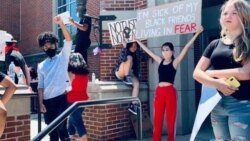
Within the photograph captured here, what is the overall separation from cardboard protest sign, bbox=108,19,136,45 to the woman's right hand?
321 centimetres

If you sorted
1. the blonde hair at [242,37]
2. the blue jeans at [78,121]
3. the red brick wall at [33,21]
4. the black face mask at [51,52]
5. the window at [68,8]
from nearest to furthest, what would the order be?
the blonde hair at [242,37] → the blue jeans at [78,121] → the black face mask at [51,52] → the window at [68,8] → the red brick wall at [33,21]

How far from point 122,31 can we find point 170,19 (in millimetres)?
1041

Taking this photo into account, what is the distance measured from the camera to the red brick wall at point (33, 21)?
14814 mm

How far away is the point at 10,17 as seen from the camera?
1717cm

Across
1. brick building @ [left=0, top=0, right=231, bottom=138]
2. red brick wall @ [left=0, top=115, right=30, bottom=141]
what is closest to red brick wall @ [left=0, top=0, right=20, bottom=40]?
brick building @ [left=0, top=0, right=231, bottom=138]

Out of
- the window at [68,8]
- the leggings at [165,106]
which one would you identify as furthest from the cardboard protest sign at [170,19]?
the window at [68,8]

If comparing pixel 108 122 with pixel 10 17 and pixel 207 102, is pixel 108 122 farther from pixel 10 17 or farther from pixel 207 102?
pixel 10 17

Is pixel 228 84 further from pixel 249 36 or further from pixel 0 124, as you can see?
pixel 0 124

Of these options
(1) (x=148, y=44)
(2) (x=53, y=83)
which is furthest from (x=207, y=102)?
(1) (x=148, y=44)

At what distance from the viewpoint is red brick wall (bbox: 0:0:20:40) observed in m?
17.0

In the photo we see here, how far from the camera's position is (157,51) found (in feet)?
20.9

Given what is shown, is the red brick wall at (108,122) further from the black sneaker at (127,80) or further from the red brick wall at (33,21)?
the red brick wall at (33,21)

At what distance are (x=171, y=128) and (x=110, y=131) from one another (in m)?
1.49

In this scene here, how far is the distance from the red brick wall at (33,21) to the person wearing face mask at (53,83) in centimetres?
1018
